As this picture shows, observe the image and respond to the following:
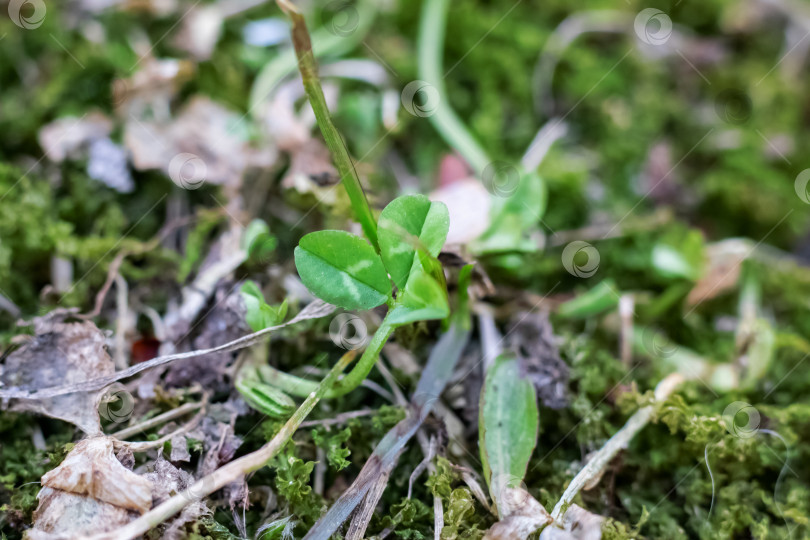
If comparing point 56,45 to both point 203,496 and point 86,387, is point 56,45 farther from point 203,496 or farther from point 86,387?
point 203,496

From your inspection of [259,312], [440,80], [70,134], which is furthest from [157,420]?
[440,80]

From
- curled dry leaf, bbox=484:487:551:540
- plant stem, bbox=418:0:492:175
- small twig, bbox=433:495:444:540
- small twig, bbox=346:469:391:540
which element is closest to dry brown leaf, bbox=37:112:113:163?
plant stem, bbox=418:0:492:175

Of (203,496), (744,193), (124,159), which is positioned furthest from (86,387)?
(744,193)

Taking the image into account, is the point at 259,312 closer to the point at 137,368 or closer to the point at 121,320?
the point at 137,368

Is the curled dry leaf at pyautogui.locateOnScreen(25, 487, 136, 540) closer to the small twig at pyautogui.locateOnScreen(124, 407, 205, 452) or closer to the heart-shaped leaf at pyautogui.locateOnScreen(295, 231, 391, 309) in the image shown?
the small twig at pyautogui.locateOnScreen(124, 407, 205, 452)

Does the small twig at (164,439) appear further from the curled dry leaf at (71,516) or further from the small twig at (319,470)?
the small twig at (319,470)


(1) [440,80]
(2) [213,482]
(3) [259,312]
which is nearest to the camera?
(2) [213,482]
